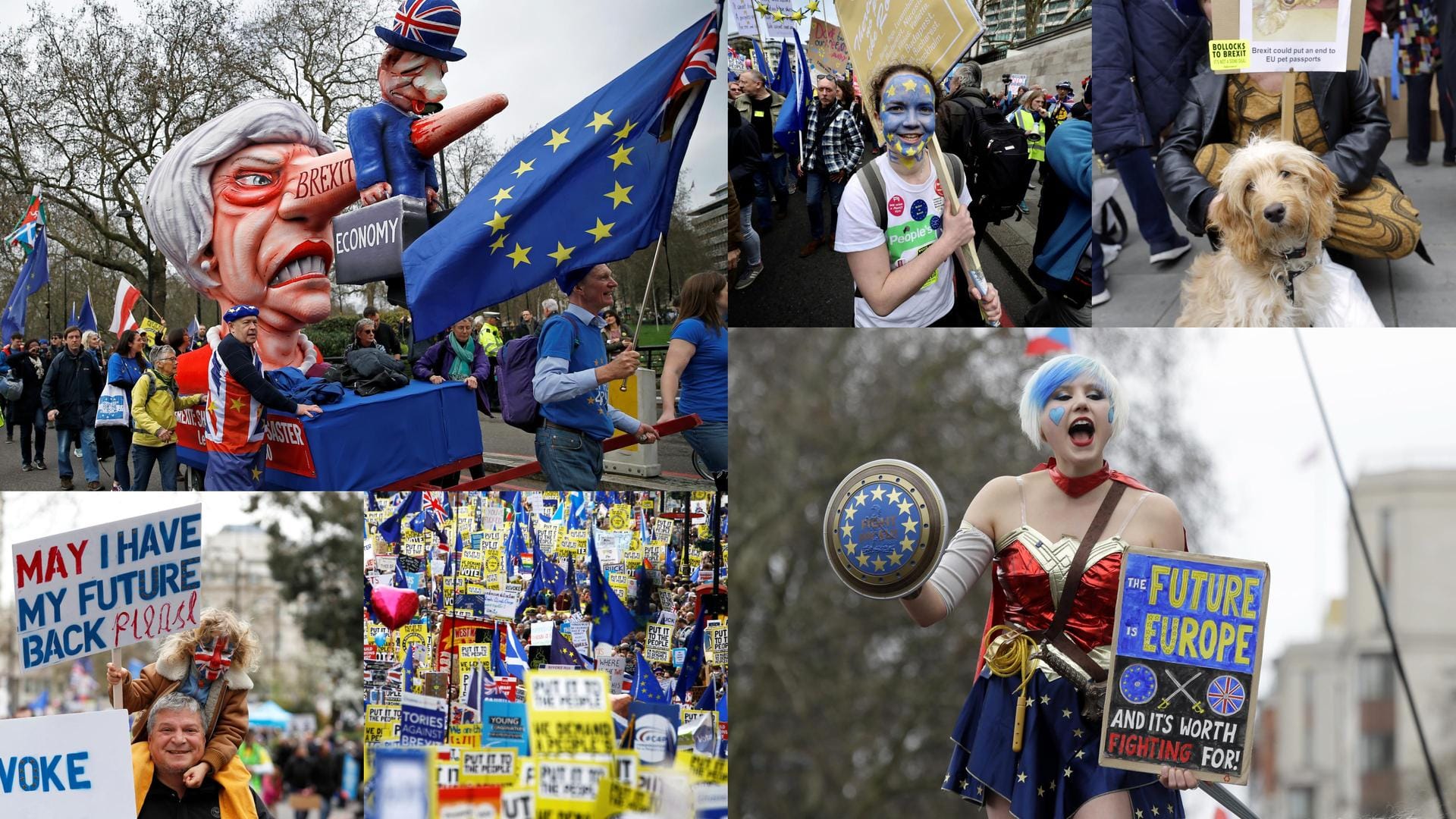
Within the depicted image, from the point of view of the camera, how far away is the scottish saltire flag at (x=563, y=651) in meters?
6.30

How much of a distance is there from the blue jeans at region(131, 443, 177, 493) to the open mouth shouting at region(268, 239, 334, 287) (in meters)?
0.84

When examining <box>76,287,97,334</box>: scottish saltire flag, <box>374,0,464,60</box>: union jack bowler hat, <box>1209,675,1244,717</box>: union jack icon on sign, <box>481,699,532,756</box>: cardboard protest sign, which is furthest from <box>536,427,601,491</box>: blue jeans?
<box>1209,675,1244,717</box>: union jack icon on sign

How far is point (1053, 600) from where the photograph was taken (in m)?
4.45

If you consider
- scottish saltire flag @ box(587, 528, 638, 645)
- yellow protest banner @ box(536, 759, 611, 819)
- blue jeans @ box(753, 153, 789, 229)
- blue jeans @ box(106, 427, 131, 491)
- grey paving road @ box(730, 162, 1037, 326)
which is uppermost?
blue jeans @ box(753, 153, 789, 229)

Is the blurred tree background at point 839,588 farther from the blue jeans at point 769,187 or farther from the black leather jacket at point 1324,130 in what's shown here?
the black leather jacket at point 1324,130

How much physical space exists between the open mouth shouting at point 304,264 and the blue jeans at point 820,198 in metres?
1.96

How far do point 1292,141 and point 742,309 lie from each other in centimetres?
222

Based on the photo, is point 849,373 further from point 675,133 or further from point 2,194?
point 2,194

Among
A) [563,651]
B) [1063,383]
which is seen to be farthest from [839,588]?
[1063,383]

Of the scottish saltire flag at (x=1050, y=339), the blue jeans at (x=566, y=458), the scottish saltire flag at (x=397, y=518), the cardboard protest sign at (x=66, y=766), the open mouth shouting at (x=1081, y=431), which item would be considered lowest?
the cardboard protest sign at (x=66, y=766)

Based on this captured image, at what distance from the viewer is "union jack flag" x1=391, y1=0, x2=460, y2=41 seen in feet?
19.8

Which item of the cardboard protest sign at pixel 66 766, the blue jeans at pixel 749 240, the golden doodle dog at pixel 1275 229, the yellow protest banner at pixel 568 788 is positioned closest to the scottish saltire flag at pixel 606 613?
the yellow protest banner at pixel 568 788

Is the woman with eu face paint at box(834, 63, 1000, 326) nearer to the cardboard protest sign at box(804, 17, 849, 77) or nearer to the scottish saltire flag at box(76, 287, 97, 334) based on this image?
the cardboard protest sign at box(804, 17, 849, 77)

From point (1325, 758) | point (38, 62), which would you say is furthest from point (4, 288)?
point (1325, 758)
